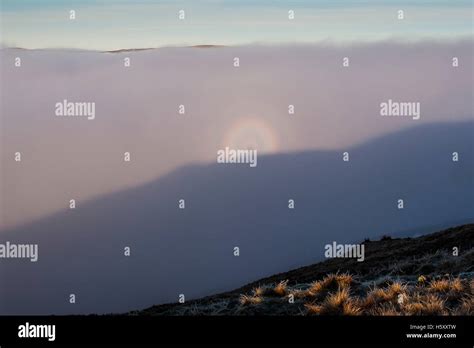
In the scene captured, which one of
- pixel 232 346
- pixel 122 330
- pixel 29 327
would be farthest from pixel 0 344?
pixel 232 346

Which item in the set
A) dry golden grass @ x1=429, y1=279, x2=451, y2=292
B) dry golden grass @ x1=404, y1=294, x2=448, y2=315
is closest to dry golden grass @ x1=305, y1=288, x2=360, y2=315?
dry golden grass @ x1=404, y1=294, x2=448, y2=315

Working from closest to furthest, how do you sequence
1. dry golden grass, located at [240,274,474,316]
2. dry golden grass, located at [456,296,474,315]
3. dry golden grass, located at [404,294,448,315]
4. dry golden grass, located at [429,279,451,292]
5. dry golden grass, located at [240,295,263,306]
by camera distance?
dry golden grass, located at [456,296,474,315]
dry golden grass, located at [404,294,448,315]
dry golden grass, located at [240,274,474,316]
dry golden grass, located at [429,279,451,292]
dry golden grass, located at [240,295,263,306]

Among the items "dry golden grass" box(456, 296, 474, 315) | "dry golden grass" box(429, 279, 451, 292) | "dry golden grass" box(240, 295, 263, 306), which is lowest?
A: "dry golden grass" box(456, 296, 474, 315)

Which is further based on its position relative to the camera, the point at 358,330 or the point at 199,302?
the point at 199,302

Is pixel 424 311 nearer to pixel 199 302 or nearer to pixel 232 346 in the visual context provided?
pixel 232 346

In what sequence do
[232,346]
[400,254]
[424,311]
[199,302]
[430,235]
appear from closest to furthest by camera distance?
[232,346] < [424,311] < [199,302] < [400,254] < [430,235]

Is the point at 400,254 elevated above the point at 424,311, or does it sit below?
above

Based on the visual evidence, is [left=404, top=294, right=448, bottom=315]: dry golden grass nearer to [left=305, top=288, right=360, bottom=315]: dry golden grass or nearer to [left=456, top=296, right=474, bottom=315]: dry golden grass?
[left=456, top=296, right=474, bottom=315]: dry golden grass

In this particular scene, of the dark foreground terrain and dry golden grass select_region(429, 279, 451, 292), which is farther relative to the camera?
dry golden grass select_region(429, 279, 451, 292)
